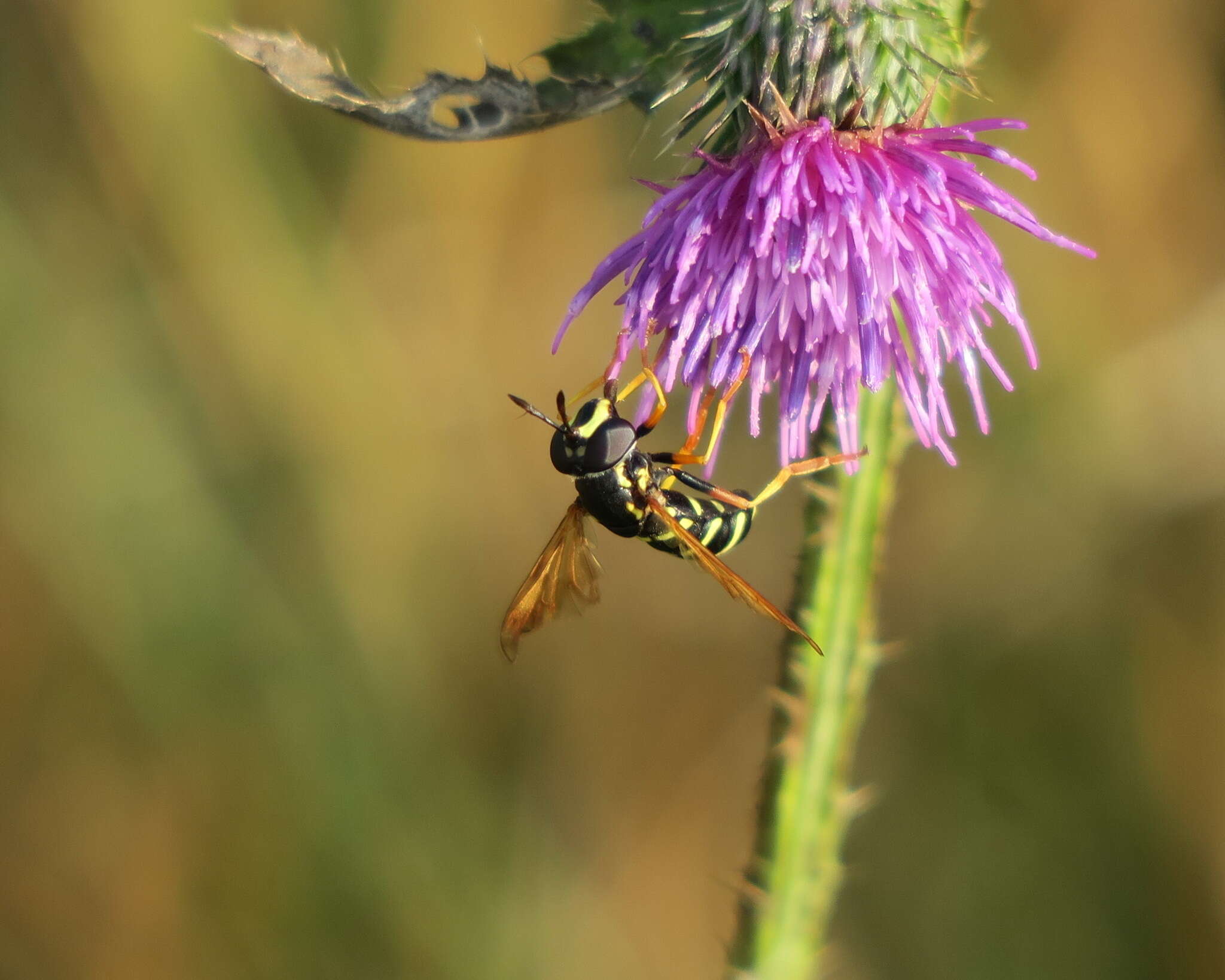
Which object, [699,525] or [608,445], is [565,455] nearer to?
[608,445]

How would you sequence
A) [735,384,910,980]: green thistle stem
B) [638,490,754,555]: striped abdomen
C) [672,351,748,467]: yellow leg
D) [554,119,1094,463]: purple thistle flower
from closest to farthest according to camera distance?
[554,119,1094,463]: purple thistle flower → [672,351,748,467]: yellow leg → [735,384,910,980]: green thistle stem → [638,490,754,555]: striped abdomen

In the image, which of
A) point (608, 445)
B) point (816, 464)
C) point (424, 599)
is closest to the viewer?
point (816, 464)

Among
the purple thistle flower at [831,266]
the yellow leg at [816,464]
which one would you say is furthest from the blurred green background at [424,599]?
the yellow leg at [816,464]

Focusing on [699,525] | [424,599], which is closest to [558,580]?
[699,525]

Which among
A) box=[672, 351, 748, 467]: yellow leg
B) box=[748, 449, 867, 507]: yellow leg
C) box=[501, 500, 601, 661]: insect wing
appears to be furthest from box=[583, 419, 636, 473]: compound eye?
box=[748, 449, 867, 507]: yellow leg

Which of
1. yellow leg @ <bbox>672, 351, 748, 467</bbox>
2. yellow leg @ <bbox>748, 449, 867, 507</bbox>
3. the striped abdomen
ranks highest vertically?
yellow leg @ <bbox>672, 351, 748, 467</bbox>

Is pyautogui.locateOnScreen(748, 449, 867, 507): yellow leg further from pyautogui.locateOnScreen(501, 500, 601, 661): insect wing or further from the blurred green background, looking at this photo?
the blurred green background
